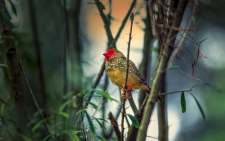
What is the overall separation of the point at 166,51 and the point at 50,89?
2.50ft

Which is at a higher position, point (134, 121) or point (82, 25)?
point (82, 25)

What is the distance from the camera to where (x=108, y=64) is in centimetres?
166

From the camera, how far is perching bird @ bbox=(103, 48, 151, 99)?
1597 millimetres

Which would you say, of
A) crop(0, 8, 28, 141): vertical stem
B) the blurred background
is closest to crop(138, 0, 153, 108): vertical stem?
the blurred background

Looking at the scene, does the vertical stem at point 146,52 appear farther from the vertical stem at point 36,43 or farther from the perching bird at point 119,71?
the vertical stem at point 36,43

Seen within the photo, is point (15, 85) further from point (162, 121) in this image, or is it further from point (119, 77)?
point (162, 121)

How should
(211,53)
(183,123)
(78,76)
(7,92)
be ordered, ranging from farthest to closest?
(183,123), (211,53), (78,76), (7,92)

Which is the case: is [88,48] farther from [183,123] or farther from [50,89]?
[183,123]

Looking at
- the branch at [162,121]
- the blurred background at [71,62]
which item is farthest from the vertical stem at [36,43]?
the branch at [162,121]

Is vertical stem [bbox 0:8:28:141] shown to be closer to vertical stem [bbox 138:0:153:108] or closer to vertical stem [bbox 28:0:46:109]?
vertical stem [bbox 28:0:46:109]

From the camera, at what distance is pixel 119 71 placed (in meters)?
1.62

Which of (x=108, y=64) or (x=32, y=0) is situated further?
(x=108, y=64)

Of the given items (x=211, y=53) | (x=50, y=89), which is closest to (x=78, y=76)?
(x=50, y=89)

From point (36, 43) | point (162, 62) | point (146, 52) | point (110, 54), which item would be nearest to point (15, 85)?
point (36, 43)
